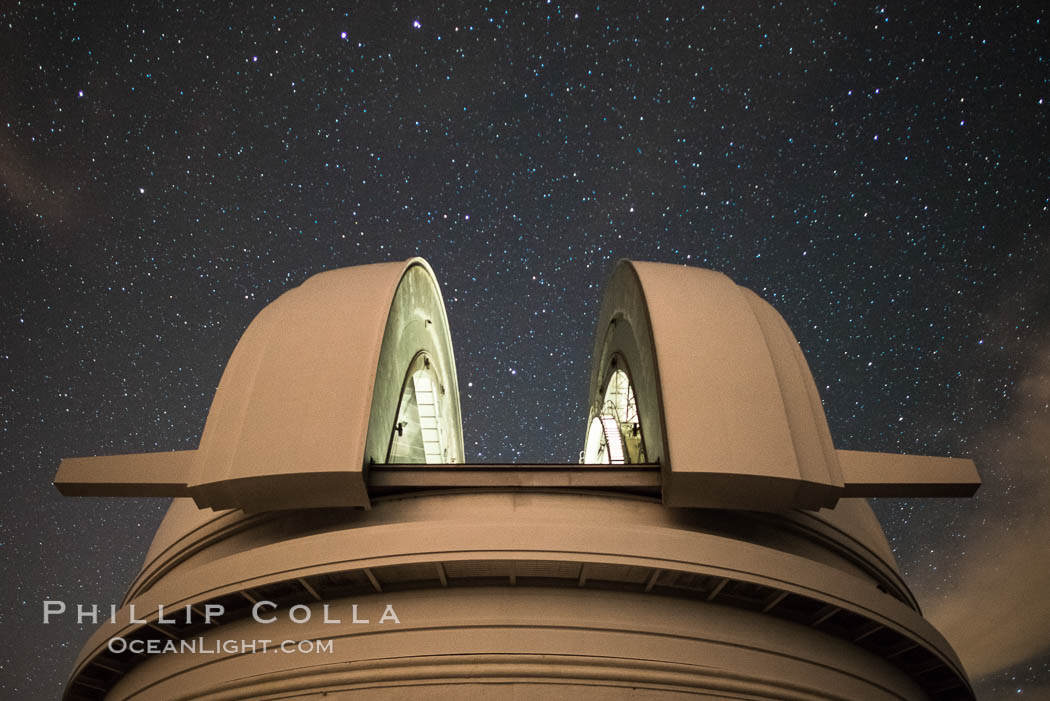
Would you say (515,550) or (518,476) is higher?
(518,476)

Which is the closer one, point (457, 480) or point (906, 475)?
point (457, 480)

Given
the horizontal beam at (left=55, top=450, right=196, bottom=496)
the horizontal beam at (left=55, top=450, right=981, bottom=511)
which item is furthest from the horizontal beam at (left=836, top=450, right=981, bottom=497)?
the horizontal beam at (left=55, top=450, right=196, bottom=496)

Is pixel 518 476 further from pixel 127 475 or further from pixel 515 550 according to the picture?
pixel 127 475

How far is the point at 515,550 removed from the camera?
6.54m

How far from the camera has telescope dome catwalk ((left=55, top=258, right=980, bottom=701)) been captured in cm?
652

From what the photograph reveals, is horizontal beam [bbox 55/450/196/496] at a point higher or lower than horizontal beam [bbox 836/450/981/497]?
higher

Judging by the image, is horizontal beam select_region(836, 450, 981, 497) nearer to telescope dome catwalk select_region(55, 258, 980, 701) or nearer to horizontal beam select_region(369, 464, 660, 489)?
telescope dome catwalk select_region(55, 258, 980, 701)

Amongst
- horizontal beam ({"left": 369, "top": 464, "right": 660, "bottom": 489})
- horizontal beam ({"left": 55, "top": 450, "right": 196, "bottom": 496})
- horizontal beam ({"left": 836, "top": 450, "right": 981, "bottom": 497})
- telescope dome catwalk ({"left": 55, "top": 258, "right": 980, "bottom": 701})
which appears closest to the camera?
telescope dome catwalk ({"left": 55, "top": 258, "right": 980, "bottom": 701})

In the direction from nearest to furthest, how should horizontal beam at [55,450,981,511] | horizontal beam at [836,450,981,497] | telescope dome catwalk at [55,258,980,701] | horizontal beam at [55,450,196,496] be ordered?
telescope dome catwalk at [55,258,980,701]
horizontal beam at [55,450,981,511]
horizontal beam at [836,450,981,497]
horizontal beam at [55,450,196,496]

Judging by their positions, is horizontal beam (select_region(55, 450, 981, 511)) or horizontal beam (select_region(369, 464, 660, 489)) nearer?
horizontal beam (select_region(55, 450, 981, 511))

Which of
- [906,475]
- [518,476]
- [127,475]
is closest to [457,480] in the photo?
[518,476]

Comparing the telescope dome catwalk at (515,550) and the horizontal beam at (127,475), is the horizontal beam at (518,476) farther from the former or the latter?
the horizontal beam at (127,475)

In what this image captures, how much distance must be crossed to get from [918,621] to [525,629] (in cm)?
498

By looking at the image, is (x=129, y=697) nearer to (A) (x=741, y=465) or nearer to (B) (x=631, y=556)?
(B) (x=631, y=556)
